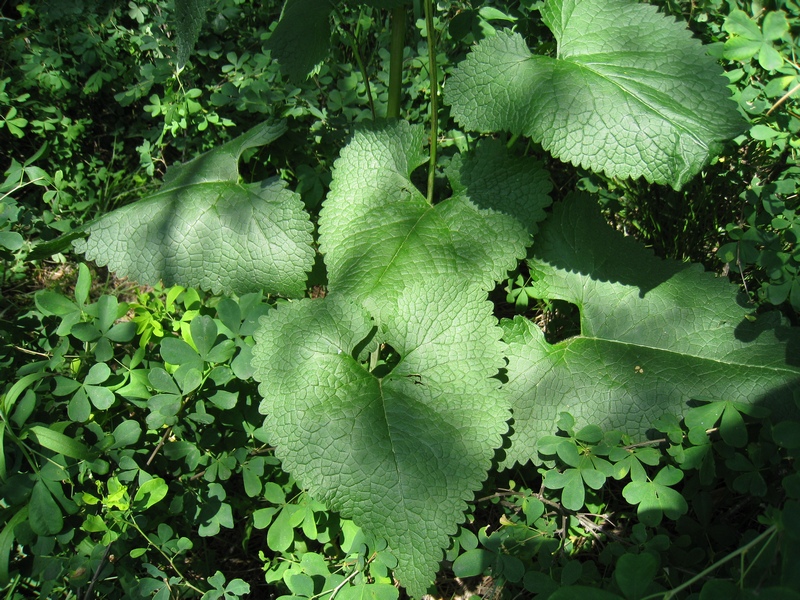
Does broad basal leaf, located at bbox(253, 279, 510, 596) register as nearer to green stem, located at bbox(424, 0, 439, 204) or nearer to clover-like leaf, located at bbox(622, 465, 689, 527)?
clover-like leaf, located at bbox(622, 465, 689, 527)

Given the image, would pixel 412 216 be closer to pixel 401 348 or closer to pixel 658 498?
pixel 401 348

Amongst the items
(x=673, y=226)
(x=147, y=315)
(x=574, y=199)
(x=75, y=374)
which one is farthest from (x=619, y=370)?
(x=75, y=374)

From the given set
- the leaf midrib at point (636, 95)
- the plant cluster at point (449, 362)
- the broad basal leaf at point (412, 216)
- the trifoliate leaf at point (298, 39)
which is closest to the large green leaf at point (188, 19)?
the plant cluster at point (449, 362)

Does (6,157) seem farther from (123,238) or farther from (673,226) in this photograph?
(673,226)

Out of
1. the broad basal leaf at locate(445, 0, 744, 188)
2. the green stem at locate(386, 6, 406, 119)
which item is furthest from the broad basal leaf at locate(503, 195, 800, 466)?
the green stem at locate(386, 6, 406, 119)

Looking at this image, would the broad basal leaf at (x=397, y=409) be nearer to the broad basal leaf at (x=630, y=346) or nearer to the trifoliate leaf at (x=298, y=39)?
the broad basal leaf at (x=630, y=346)

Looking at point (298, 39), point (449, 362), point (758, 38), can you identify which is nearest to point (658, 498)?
point (449, 362)
